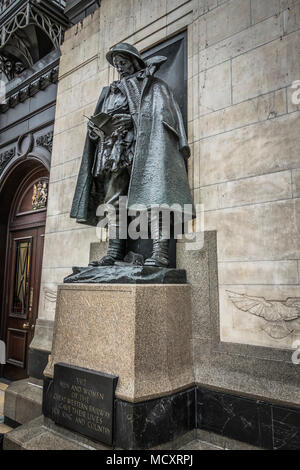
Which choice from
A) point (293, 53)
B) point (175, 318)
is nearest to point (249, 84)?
point (293, 53)

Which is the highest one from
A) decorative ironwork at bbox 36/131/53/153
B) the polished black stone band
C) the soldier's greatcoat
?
decorative ironwork at bbox 36/131/53/153

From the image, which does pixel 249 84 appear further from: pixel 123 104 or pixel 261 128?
pixel 123 104

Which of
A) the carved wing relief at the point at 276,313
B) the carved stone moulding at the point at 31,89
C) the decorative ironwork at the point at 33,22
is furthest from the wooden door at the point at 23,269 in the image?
the carved wing relief at the point at 276,313

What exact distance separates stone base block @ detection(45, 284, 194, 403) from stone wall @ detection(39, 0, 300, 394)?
1.54 feet

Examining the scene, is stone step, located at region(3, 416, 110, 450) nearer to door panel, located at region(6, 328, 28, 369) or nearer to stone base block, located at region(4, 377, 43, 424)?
stone base block, located at region(4, 377, 43, 424)

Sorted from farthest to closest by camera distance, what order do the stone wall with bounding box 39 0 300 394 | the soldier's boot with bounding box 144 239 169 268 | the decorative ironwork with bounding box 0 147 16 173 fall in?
the decorative ironwork with bounding box 0 147 16 173 < the soldier's boot with bounding box 144 239 169 268 < the stone wall with bounding box 39 0 300 394

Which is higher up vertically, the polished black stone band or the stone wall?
the stone wall

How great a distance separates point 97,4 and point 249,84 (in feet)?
11.2

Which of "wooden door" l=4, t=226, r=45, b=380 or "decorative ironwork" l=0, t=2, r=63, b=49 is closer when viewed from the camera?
"decorative ironwork" l=0, t=2, r=63, b=49

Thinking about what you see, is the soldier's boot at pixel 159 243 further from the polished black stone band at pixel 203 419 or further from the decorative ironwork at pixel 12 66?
the decorative ironwork at pixel 12 66

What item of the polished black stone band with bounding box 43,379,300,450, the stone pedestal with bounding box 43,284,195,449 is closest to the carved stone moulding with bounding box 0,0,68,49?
the stone pedestal with bounding box 43,284,195,449

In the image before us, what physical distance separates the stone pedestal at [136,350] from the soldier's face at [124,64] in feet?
7.13

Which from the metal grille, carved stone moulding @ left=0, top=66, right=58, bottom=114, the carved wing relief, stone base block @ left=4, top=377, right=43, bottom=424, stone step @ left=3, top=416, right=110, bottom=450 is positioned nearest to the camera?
stone step @ left=3, top=416, right=110, bottom=450

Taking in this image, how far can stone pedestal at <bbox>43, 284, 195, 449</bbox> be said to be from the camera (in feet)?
6.30
